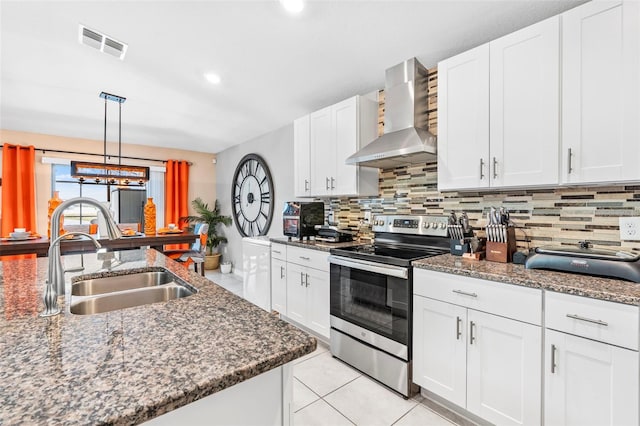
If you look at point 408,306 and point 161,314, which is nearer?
point 161,314

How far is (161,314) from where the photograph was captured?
3.23 feet

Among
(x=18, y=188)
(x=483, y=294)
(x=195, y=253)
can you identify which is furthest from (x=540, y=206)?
(x=18, y=188)

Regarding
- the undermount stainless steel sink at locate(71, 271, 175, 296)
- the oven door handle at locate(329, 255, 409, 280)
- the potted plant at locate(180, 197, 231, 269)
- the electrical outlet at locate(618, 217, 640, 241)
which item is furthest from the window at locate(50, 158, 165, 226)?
the electrical outlet at locate(618, 217, 640, 241)

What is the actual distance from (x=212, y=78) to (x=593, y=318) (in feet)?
10.4

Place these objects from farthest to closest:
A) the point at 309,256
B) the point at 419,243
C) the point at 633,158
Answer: the point at 309,256 → the point at 419,243 → the point at 633,158

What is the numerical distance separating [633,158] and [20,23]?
12.3 feet

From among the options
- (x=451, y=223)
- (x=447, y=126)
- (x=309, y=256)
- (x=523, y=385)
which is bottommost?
(x=523, y=385)

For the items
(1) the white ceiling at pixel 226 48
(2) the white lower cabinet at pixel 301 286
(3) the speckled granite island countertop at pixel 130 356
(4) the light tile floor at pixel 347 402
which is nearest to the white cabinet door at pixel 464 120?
(1) the white ceiling at pixel 226 48

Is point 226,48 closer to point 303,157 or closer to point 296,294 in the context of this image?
point 303,157

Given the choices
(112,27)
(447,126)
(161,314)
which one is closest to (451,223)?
(447,126)

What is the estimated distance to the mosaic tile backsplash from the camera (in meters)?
1.72

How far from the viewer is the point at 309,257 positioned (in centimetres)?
283

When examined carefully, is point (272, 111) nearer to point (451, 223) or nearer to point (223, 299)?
point (451, 223)

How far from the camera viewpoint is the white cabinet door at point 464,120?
6.40ft
